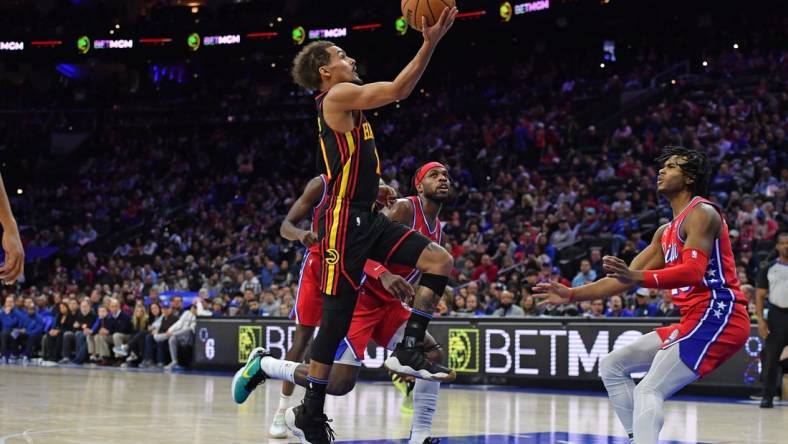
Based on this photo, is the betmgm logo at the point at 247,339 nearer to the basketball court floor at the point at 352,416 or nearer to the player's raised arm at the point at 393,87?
the basketball court floor at the point at 352,416

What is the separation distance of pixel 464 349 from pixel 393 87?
33.6 feet

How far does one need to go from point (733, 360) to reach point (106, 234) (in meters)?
23.6

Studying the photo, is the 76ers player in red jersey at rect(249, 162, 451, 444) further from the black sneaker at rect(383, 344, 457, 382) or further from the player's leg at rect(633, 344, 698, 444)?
the player's leg at rect(633, 344, 698, 444)

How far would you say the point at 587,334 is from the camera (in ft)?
47.9

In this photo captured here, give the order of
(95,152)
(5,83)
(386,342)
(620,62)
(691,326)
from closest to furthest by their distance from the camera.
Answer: (691,326) < (386,342) < (620,62) < (95,152) < (5,83)

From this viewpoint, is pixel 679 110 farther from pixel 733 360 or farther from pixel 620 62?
pixel 733 360

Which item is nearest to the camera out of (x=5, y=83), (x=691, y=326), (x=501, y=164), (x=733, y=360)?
(x=691, y=326)

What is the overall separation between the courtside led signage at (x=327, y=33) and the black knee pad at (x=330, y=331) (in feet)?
89.7

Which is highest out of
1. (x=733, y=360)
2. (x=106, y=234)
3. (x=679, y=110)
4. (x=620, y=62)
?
(x=620, y=62)

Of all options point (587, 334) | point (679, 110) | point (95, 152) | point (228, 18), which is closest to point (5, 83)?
point (95, 152)

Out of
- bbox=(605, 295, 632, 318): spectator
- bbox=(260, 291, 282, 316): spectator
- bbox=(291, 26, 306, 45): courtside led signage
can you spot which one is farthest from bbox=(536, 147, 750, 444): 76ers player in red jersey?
bbox=(291, 26, 306, 45): courtside led signage

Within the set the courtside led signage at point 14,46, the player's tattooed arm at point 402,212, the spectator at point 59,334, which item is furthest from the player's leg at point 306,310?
the courtside led signage at point 14,46

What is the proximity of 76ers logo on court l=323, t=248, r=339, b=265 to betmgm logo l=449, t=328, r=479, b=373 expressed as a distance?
31.0ft

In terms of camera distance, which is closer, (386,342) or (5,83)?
(386,342)
